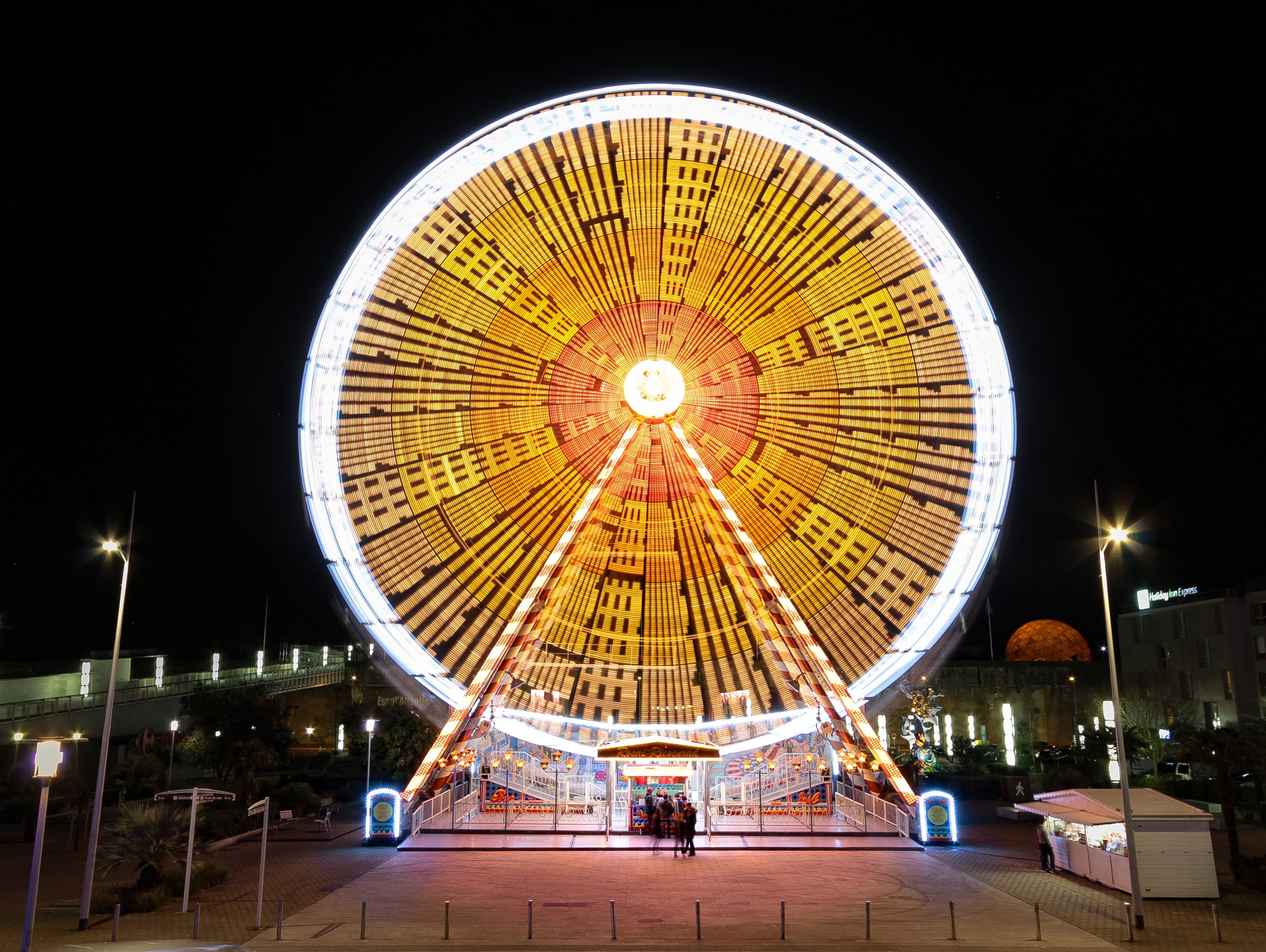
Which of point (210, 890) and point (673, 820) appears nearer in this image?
point (210, 890)

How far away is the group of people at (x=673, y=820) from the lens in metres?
17.2

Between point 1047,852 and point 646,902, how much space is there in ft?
22.8

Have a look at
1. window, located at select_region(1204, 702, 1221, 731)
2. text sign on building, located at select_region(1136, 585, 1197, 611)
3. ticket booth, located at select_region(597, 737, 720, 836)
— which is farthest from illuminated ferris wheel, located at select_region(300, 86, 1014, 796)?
text sign on building, located at select_region(1136, 585, 1197, 611)

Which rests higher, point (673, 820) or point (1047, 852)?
point (673, 820)

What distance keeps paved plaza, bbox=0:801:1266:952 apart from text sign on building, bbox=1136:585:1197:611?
103 ft

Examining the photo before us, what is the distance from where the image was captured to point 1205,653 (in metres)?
42.5

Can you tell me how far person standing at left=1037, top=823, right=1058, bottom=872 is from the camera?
52.5 feet

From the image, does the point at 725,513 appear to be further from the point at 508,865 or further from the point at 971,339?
the point at 508,865

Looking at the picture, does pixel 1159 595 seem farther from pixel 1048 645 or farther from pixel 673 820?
pixel 673 820

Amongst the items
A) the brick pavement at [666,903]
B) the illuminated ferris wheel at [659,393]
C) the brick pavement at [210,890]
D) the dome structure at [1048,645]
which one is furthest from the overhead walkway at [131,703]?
the dome structure at [1048,645]

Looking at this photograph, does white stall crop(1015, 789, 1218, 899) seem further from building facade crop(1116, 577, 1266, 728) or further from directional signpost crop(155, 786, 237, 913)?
building facade crop(1116, 577, 1266, 728)

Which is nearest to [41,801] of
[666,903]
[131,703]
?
[666,903]

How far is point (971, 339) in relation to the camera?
17969mm

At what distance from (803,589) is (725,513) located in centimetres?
205
